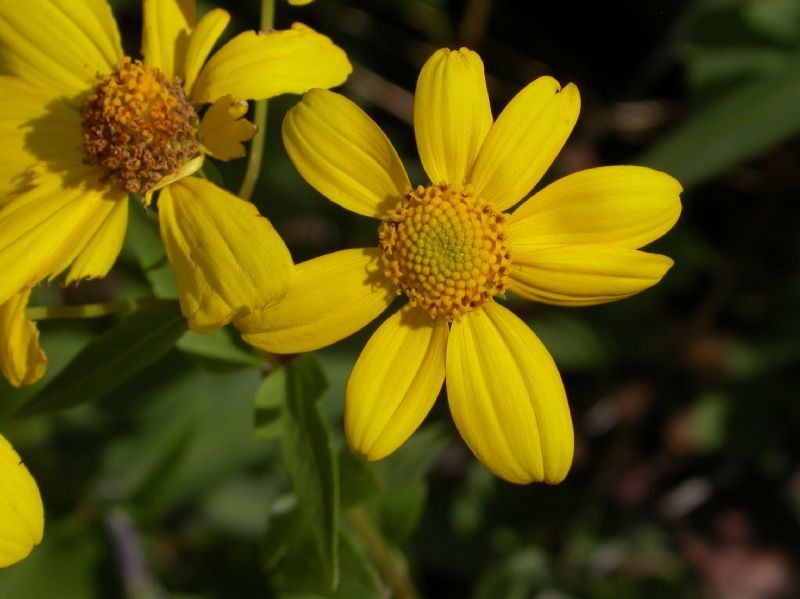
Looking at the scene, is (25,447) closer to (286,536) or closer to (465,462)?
(286,536)

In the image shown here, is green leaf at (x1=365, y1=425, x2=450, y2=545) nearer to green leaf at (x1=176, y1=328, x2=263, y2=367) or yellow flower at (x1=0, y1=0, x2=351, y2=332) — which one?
green leaf at (x1=176, y1=328, x2=263, y2=367)

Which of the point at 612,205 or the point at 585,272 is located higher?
the point at 612,205

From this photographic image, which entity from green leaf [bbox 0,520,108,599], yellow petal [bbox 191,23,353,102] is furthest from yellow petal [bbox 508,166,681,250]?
green leaf [bbox 0,520,108,599]

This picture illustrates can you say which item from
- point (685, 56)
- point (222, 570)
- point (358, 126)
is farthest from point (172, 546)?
point (685, 56)

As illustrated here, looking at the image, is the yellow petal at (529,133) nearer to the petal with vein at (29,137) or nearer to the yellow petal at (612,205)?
the yellow petal at (612,205)

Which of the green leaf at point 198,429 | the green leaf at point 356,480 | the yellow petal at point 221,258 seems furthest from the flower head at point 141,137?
the green leaf at point 198,429

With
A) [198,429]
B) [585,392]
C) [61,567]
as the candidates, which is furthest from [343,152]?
[585,392]

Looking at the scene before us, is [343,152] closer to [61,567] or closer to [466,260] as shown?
[466,260]
